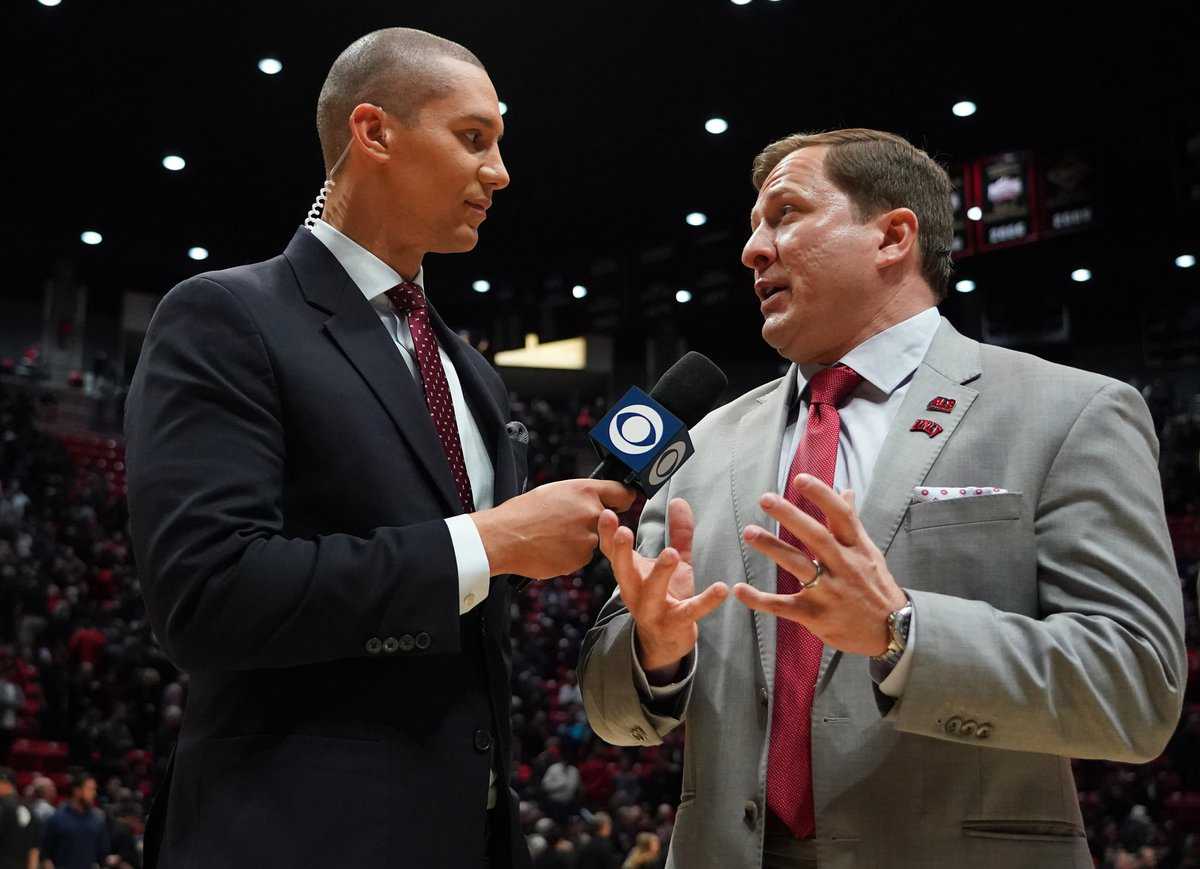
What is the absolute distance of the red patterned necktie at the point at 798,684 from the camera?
1.96 metres

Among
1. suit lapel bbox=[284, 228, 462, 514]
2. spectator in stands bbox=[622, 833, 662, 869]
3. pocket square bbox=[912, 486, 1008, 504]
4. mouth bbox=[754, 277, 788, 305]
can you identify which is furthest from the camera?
spectator in stands bbox=[622, 833, 662, 869]

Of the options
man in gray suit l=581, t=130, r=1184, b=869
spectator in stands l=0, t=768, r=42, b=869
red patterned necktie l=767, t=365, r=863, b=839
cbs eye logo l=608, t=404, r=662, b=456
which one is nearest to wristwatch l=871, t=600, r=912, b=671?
man in gray suit l=581, t=130, r=1184, b=869

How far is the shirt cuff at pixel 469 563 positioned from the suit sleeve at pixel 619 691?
422 millimetres

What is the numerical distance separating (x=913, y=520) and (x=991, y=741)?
0.38m

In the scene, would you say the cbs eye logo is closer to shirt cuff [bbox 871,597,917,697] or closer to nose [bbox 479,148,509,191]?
shirt cuff [bbox 871,597,917,697]

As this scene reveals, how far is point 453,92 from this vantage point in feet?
7.20

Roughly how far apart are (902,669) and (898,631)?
54 mm

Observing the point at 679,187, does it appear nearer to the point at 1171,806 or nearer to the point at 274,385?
the point at 1171,806

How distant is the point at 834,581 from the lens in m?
1.71

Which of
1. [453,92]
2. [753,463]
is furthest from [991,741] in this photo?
[453,92]

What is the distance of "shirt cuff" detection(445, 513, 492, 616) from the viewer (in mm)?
1754

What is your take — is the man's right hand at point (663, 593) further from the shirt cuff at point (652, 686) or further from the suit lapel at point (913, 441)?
the suit lapel at point (913, 441)

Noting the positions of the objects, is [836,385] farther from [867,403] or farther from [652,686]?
[652,686]

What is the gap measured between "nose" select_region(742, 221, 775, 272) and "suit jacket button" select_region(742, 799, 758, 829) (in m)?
1.00
